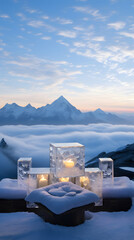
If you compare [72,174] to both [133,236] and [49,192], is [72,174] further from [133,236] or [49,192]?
[133,236]

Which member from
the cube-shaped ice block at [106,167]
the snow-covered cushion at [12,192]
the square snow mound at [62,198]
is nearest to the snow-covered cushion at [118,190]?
the cube-shaped ice block at [106,167]

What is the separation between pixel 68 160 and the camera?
4633mm

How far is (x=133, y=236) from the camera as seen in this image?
3.49 m

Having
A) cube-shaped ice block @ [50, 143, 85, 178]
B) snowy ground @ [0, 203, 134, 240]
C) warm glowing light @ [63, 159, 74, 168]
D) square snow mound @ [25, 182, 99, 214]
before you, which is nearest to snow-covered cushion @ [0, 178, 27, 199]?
snowy ground @ [0, 203, 134, 240]

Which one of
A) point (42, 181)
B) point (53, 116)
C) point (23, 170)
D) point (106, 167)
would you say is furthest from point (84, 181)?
point (53, 116)

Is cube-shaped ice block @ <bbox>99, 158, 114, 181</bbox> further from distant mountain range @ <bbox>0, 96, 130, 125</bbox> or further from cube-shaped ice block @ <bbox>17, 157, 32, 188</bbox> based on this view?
distant mountain range @ <bbox>0, 96, 130, 125</bbox>

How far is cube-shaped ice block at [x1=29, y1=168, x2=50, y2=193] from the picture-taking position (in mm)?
4789

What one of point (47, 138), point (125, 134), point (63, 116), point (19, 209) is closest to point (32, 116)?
point (63, 116)

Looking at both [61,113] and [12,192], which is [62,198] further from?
[61,113]

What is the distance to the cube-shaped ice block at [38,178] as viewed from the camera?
479 cm

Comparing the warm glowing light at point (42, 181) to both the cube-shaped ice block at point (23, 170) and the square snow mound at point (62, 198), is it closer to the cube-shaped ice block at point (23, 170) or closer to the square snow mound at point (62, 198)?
the cube-shaped ice block at point (23, 170)

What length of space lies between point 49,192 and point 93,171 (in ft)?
4.57

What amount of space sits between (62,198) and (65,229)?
0.55m

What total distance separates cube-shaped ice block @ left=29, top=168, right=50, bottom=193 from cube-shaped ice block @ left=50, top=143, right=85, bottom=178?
0.93 ft
